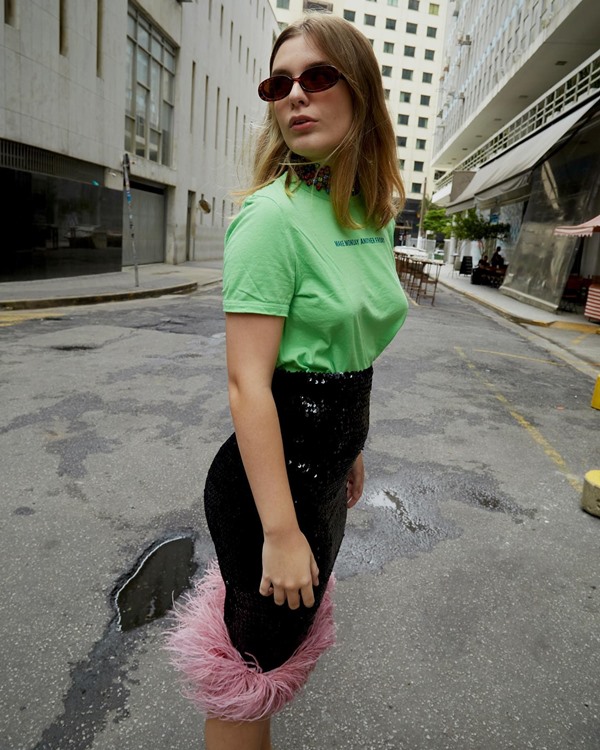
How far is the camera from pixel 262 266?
1.07 metres

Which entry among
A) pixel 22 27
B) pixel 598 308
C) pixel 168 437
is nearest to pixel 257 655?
pixel 168 437

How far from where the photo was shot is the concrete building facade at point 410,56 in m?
73.1

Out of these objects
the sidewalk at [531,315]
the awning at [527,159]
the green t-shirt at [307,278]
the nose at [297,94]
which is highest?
the awning at [527,159]

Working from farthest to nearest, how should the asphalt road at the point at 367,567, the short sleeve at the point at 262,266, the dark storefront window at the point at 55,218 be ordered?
the dark storefront window at the point at 55,218 < the asphalt road at the point at 367,567 < the short sleeve at the point at 262,266

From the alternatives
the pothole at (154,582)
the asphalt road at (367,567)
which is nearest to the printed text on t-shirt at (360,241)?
the asphalt road at (367,567)

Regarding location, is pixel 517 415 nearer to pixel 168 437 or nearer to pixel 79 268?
pixel 168 437

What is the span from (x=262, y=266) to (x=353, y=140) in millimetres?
407

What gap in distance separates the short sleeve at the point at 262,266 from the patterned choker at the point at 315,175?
0.56ft

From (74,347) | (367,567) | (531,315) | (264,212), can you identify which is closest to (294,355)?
(264,212)

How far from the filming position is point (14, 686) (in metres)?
1.97

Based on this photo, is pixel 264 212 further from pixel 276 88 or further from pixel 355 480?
pixel 355 480

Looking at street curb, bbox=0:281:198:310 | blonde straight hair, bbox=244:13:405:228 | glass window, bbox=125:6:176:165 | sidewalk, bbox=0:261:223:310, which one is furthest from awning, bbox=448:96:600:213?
blonde straight hair, bbox=244:13:405:228

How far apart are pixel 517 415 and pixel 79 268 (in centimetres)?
1343

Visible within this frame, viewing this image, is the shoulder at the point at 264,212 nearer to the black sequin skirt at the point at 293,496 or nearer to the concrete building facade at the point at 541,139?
the black sequin skirt at the point at 293,496
